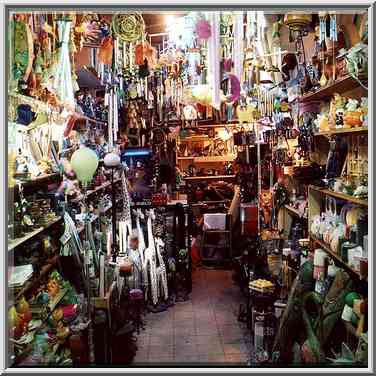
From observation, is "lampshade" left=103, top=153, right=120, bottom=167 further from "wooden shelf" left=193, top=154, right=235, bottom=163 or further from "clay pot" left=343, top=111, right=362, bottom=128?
"wooden shelf" left=193, top=154, right=235, bottom=163

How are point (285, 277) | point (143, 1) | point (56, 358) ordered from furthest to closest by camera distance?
point (285, 277), point (56, 358), point (143, 1)

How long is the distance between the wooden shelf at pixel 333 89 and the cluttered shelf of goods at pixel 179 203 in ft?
0.07

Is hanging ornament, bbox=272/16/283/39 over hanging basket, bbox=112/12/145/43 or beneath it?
over

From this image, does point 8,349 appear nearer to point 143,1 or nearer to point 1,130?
point 1,130

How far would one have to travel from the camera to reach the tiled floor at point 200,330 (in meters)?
4.72

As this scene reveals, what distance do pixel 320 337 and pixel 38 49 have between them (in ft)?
8.79

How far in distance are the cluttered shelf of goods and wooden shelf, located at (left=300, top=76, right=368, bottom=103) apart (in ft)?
0.07

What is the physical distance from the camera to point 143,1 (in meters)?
2.43

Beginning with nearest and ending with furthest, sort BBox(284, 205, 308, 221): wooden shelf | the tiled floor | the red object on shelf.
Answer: the tiled floor, BBox(284, 205, 308, 221): wooden shelf, the red object on shelf

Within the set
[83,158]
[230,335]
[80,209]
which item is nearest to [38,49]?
[83,158]

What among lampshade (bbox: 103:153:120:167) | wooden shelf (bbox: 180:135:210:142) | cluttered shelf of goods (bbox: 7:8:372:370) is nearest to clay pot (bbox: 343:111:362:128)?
cluttered shelf of goods (bbox: 7:8:372:370)

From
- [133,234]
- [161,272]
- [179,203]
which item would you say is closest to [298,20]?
[133,234]

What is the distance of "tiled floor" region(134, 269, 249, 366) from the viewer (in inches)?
186

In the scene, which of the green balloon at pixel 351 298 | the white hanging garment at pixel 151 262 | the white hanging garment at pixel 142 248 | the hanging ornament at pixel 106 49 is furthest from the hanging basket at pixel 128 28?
the white hanging garment at pixel 151 262
